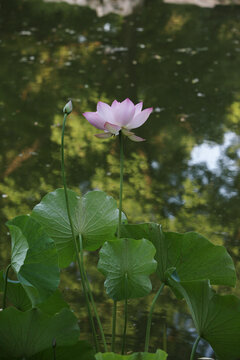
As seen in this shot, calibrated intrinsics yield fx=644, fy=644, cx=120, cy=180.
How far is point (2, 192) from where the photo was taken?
3.93 meters

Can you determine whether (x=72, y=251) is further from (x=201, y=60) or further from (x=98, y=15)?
(x=98, y=15)

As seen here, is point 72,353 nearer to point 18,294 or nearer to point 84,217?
point 18,294

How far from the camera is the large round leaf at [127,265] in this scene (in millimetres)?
1537

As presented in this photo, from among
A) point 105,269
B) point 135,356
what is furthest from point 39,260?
point 135,356

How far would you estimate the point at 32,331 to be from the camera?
1.41 metres

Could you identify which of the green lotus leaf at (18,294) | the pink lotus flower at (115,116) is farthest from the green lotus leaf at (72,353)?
the pink lotus flower at (115,116)

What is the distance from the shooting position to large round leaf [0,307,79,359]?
4.60ft

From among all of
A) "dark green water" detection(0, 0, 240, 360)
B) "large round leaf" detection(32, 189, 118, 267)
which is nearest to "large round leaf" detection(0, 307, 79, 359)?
"large round leaf" detection(32, 189, 118, 267)

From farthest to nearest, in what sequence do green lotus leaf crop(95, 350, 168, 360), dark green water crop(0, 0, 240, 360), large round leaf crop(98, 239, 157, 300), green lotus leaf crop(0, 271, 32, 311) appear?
dark green water crop(0, 0, 240, 360)
green lotus leaf crop(0, 271, 32, 311)
large round leaf crop(98, 239, 157, 300)
green lotus leaf crop(95, 350, 168, 360)

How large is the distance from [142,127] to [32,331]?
3.88m

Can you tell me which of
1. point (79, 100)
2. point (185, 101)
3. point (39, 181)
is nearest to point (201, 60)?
point (185, 101)

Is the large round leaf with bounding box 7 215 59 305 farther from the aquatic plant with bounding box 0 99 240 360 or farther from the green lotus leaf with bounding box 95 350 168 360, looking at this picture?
the green lotus leaf with bounding box 95 350 168 360

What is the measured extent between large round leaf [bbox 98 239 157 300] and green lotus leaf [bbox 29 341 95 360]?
0.50 ft

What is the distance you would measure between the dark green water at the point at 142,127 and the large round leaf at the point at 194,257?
68cm
